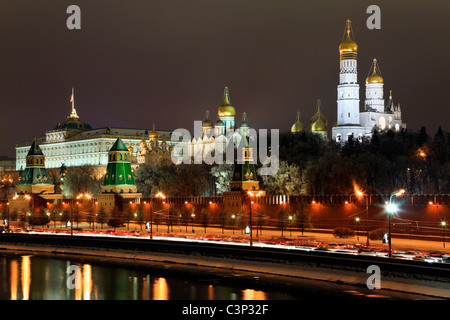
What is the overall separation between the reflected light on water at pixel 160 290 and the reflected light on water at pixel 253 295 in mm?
3435

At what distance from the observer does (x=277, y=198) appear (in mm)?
56438

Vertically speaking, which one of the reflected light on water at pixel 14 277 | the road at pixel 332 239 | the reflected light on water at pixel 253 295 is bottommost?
the reflected light on water at pixel 14 277

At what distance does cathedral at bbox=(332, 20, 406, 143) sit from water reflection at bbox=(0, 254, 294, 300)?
65.3 meters

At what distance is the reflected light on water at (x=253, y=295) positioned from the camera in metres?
33.4

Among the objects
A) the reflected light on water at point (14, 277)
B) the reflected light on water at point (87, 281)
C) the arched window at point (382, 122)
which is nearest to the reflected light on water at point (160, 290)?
the reflected light on water at point (87, 281)

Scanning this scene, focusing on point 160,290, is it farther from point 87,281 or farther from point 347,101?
point 347,101

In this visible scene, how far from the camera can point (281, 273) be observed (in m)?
37.4

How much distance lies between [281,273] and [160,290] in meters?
5.90

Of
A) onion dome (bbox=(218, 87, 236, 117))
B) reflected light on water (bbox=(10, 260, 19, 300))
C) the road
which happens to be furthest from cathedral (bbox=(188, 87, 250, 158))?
reflected light on water (bbox=(10, 260, 19, 300))

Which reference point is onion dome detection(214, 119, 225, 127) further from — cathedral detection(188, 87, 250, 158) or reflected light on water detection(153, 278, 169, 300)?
reflected light on water detection(153, 278, 169, 300)

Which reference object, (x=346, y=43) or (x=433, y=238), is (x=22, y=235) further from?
(x=346, y=43)

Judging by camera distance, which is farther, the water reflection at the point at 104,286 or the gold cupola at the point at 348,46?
the gold cupola at the point at 348,46

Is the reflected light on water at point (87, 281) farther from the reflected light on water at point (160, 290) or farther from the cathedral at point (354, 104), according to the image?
the cathedral at point (354, 104)
